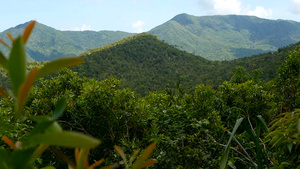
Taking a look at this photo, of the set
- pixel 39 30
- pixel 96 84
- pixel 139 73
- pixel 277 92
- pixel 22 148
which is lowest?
pixel 139 73

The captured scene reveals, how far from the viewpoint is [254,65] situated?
42906 mm

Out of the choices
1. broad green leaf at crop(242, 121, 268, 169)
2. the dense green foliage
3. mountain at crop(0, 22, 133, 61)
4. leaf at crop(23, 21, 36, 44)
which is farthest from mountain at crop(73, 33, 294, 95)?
mountain at crop(0, 22, 133, 61)

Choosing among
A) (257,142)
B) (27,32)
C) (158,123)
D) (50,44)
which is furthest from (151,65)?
(50,44)

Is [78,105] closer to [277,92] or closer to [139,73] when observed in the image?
[277,92]

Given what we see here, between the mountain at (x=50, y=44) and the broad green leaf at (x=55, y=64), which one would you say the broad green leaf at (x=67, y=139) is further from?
the mountain at (x=50, y=44)

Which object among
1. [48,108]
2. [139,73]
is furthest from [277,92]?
[139,73]

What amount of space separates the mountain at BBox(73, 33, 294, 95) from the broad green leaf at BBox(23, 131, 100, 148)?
4267 cm

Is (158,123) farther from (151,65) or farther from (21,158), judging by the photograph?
(151,65)

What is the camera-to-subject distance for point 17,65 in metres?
0.28

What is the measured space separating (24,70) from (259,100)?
14.5 feet

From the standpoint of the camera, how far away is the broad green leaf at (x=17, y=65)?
0.89 ft

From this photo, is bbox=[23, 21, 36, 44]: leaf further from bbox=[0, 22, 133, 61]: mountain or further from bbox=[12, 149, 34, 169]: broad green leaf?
bbox=[0, 22, 133, 61]: mountain

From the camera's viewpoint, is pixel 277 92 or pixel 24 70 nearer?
pixel 24 70

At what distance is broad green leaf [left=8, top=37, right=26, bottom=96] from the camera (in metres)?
0.27
